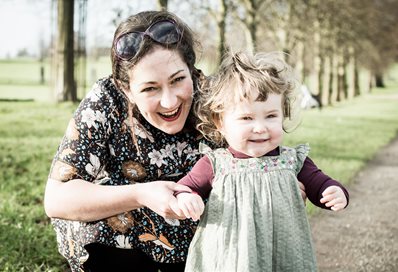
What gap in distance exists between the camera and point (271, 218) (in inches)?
79.7

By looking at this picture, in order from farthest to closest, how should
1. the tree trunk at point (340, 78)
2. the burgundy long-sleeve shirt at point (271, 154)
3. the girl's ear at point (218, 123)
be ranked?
the tree trunk at point (340, 78) < the girl's ear at point (218, 123) < the burgundy long-sleeve shirt at point (271, 154)

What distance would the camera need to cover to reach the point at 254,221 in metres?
2.03

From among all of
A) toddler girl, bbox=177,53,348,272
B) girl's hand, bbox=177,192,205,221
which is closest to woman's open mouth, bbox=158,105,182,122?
Answer: toddler girl, bbox=177,53,348,272

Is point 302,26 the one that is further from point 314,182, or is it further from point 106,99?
point 314,182

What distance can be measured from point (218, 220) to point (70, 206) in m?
0.63

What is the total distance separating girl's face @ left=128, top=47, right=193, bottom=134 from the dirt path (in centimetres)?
185

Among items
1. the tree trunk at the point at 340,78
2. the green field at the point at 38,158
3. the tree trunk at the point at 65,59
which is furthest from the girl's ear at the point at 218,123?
the tree trunk at the point at 340,78

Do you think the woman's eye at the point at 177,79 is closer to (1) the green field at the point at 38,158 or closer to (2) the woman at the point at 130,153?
(2) the woman at the point at 130,153

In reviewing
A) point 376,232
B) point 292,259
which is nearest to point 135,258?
point 292,259

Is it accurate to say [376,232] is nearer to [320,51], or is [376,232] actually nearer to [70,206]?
[70,206]

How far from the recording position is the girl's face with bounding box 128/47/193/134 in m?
2.30

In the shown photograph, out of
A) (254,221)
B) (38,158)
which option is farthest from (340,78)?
(254,221)

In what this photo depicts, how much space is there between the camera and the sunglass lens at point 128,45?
91.0 inches

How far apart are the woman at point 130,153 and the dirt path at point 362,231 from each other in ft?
5.17
